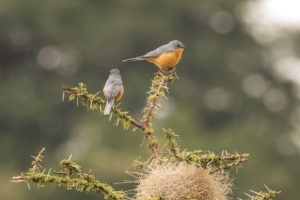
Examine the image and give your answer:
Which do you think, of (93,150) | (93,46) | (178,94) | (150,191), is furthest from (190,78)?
(150,191)

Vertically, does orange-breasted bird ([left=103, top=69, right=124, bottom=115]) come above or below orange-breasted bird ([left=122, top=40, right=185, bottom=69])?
below

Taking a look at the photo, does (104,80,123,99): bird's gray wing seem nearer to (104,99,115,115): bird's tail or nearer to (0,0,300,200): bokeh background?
(104,99,115,115): bird's tail

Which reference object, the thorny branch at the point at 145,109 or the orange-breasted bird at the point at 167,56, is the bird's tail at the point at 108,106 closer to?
the thorny branch at the point at 145,109

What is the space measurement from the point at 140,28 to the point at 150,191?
2725 cm

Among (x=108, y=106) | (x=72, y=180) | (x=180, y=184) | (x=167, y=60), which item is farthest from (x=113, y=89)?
(x=72, y=180)

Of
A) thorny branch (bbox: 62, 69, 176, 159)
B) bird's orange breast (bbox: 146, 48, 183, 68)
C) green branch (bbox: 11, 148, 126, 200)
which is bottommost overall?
green branch (bbox: 11, 148, 126, 200)

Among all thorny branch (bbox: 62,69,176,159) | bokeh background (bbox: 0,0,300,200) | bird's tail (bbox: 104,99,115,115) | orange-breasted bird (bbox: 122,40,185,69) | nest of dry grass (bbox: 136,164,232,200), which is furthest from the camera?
bokeh background (bbox: 0,0,300,200)

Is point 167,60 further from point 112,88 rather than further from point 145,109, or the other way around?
point 145,109

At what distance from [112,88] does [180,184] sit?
6.47 ft

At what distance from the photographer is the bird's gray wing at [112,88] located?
6680 mm

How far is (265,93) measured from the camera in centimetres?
3222

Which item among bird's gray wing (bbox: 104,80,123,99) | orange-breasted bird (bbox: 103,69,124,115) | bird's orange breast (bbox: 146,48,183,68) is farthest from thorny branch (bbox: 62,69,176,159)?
bird's orange breast (bbox: 146,48,183,68)

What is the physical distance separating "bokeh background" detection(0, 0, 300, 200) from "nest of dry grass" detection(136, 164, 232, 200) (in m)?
20.9

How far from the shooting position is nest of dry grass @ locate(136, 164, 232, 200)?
16.8 feet
